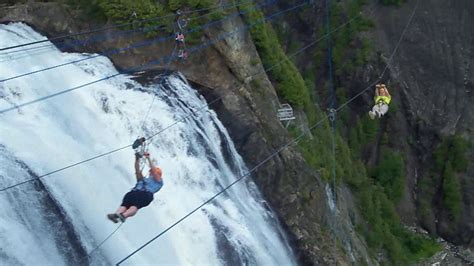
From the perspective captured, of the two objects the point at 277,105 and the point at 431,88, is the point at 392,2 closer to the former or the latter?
the point at 431,88

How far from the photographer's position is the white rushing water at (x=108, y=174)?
513 inches

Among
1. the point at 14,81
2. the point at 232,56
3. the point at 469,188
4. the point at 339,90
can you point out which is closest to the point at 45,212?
the point at 14,81

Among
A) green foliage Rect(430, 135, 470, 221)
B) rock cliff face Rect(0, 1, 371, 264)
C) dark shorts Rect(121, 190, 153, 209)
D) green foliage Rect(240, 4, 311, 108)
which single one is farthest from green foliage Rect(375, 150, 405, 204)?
dark shorts Rect(121, 190, 153, 209)

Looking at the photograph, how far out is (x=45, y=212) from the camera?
1305 cm

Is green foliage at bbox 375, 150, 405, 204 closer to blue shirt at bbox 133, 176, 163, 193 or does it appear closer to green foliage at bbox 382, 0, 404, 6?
green foliage at bbox 382, 0, 404, 6

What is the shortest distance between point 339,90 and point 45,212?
18562mm

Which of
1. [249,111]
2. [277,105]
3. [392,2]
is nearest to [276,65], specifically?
[277,105]

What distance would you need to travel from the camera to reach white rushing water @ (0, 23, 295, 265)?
13.0m

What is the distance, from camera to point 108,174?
15031mm

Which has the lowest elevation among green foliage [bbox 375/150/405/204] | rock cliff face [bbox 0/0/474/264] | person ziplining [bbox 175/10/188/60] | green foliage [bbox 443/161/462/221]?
green foliage [bbox 443/161/462/221]

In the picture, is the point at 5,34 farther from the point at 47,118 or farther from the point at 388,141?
the point at 388,141

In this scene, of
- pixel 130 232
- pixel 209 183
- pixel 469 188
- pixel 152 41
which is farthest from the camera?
pixel 469 188

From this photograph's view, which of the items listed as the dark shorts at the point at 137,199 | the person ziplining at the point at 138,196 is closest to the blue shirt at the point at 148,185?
the person ziplining at the point at 138,196

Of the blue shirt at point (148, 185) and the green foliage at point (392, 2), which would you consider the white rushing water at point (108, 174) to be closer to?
the blue shirt at point (148, 185)
